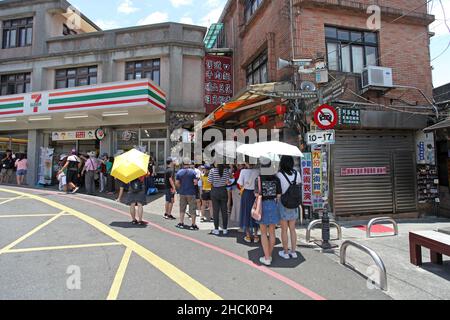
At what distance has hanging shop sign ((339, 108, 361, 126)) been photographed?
27.8ft

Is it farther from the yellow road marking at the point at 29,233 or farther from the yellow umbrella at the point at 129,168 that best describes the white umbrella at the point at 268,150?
the yellow road marking at the point at 29,233

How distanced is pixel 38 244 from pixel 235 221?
5.04 meters

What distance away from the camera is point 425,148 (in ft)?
31.5

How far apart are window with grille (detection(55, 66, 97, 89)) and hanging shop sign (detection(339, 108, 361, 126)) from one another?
14230 millimetres

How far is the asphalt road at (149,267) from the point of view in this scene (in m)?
3.55

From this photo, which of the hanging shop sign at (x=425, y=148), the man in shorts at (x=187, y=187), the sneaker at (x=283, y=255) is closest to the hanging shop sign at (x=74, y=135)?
the man in shorts at (x=187, y=187)

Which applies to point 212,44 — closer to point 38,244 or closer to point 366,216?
point 366,216

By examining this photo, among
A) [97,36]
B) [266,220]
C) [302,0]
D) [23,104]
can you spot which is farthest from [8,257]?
[97,36]

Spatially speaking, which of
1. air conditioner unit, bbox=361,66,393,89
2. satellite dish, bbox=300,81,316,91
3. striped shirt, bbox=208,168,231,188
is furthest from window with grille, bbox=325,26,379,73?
striped shirt, bbox=208,168,231,188

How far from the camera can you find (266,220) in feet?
15.2

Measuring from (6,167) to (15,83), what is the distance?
20.0ft

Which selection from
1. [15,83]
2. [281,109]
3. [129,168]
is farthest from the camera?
[15,83]

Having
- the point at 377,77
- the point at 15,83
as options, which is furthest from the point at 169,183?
the point at 15,83

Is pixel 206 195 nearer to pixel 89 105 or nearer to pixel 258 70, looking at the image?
pixel 258 70
